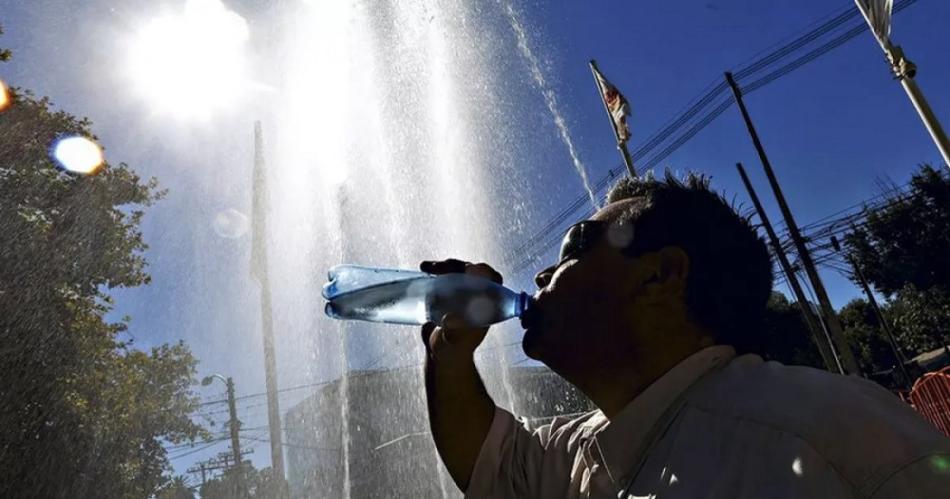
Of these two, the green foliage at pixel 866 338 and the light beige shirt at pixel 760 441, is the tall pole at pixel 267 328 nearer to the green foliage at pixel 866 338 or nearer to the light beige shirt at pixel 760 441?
the light beige shirt at pixel 760 441

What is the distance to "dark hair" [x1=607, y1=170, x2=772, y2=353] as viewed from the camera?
163 cm

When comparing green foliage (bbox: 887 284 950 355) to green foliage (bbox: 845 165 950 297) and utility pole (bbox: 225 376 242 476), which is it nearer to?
green foliage (bbox: 845 165 950 297)

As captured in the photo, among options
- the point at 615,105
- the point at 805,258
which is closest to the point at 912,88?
the point at 615,105

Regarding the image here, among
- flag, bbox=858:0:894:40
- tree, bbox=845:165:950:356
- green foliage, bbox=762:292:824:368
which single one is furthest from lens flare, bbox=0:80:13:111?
green foliage, bbox=762:292:824:368

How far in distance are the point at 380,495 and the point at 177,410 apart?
8.22 metres

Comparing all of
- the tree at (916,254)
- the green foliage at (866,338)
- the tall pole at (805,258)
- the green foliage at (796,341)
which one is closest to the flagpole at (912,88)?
the tall pole at (805,258)

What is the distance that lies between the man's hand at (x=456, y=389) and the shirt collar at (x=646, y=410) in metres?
0.59

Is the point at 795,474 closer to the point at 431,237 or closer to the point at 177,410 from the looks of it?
the point at 431,237

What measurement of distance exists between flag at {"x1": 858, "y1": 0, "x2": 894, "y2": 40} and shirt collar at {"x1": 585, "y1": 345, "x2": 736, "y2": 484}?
8.01 metres

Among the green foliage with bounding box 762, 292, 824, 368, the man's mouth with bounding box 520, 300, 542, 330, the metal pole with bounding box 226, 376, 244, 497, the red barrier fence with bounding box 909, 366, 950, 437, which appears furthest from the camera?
Answer: the green foliage with bounding box 762, 292, 824, 368

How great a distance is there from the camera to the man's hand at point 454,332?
1.90m

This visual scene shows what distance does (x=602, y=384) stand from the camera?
1.63 m

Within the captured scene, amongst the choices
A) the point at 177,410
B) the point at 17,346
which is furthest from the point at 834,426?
the point at 177,410

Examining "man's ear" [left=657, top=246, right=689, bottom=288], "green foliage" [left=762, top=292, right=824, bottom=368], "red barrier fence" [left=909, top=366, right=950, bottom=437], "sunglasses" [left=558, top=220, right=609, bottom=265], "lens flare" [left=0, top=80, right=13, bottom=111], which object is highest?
"lens flare" [left=0, top=80, right=13, bottom=111]
